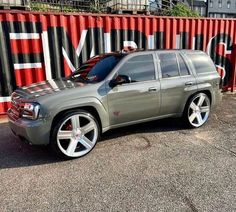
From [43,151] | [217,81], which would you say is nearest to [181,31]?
[217,81]

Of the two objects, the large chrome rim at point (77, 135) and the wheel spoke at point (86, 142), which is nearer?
the large chrome rim at point (77, 135)

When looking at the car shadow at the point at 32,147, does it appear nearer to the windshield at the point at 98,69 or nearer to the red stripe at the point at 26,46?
the windshield at the point at 98,69

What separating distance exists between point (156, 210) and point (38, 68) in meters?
5.27

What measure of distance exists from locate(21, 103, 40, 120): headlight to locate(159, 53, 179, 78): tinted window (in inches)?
95.6

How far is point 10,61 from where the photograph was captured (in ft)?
21.7

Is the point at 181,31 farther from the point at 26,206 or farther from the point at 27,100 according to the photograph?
the point at 26,206

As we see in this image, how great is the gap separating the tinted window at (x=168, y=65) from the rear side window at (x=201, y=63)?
0.46 metres

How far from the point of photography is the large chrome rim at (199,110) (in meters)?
5.39

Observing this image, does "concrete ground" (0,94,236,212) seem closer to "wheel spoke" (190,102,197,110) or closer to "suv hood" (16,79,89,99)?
"wheel spoke" (190,102,197,110)

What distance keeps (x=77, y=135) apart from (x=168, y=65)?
2.25m

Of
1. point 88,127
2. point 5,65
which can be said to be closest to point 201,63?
point 88,127

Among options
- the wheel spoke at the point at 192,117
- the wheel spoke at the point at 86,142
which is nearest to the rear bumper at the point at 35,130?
the wheel spoke at the point at 86,142

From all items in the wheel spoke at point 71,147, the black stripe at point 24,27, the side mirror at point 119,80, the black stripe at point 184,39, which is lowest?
the wheel spoke at point 71,147

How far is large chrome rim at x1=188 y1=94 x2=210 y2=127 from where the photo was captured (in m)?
5.39
